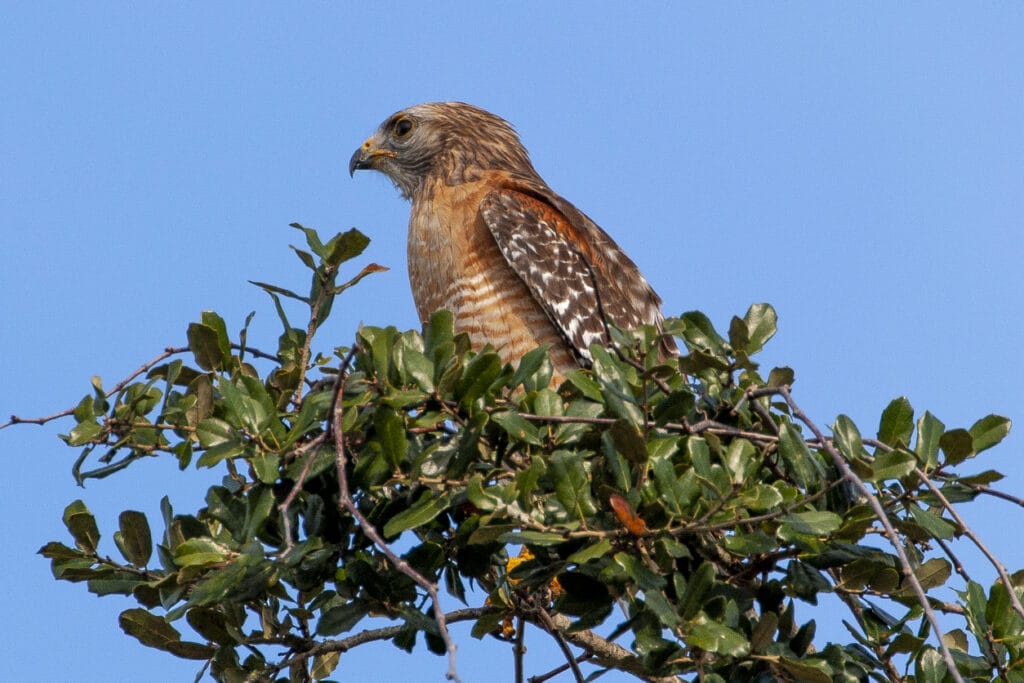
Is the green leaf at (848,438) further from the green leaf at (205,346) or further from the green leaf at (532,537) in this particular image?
the green leaf at (205,346)

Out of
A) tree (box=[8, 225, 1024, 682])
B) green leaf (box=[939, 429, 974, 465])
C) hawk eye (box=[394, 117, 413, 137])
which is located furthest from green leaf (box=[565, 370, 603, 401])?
hawk eye (box=[394, 117, 413, 137])

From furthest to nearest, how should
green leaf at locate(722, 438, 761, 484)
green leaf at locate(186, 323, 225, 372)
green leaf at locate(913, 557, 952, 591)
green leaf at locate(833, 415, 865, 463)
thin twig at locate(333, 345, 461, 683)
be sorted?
green leaf at locate(186, 323, 225, 372) → green leaf at locate(913, 557, 952, 591) → green leaf at locate(833, 415, 865, 463) → green leaf at locate(722, 438, 761, 484) → thin twig at locate(333, 345, 461, 683)

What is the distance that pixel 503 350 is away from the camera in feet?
19.4

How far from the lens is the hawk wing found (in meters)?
5.95

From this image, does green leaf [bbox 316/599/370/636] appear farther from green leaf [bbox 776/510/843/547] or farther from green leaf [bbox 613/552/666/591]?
green leaf [bbox 776/510/843/547]

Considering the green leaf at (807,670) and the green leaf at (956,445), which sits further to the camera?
the green leaf at (956,445)

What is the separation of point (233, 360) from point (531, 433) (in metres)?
0.96

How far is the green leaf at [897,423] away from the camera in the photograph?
308 cm

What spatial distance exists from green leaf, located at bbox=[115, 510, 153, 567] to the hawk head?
4.09m

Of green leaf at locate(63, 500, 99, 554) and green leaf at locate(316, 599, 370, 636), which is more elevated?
green leaf at locate(63, 500, 99, 554)

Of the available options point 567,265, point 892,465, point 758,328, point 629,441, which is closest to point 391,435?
point 629,441

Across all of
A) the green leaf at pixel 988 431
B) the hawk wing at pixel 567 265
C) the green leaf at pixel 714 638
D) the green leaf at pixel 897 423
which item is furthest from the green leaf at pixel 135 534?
the hawk wing at pixel 567 265

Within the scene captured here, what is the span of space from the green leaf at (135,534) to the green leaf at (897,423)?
1930 mm

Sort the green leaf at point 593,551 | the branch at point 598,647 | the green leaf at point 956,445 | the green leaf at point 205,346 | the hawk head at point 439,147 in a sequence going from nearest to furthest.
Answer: the green leaf at point 593,551, the green leaf at point 956,445, the green leaf at point 205,346, the branch at point 598,647, the hawk head at point 439,147
